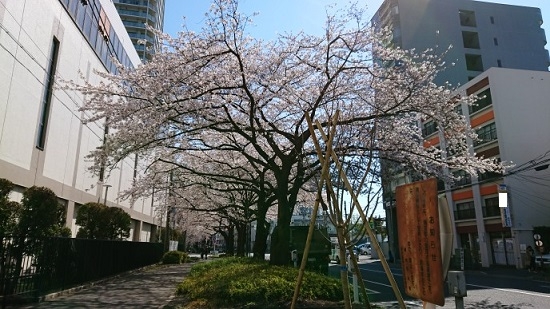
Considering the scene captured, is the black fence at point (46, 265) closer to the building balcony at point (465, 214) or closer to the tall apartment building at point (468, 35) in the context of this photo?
the building balcony at point (465, 214)

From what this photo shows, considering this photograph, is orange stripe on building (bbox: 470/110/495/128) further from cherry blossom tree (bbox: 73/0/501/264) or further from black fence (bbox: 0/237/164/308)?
black fence (bbox: 0/237/164/308)

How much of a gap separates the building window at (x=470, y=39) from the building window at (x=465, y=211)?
19.4 metres

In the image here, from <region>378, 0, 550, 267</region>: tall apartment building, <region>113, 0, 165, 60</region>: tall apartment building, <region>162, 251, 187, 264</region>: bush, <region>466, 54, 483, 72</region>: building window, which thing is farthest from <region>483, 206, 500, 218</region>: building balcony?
<region>113, 0, 165, 60</region>: tall apartment building

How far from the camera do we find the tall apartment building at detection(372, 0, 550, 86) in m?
43.9

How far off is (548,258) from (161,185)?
2431cm

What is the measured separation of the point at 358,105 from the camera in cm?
1309

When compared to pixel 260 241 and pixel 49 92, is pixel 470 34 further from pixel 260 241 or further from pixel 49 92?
pixel 49 92

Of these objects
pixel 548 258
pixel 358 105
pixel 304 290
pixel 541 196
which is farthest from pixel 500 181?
pixel 304 290

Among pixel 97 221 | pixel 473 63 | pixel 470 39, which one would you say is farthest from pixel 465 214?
pixel 97 221

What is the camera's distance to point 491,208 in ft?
109

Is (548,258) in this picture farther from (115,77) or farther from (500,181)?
(115,77)

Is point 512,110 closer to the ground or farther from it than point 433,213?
farther from it

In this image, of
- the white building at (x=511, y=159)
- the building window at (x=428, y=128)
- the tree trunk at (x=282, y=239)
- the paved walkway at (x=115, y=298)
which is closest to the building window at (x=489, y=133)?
the white building at (x=511, y=159)

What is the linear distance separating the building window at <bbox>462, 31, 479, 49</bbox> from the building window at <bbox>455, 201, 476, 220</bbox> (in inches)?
765
